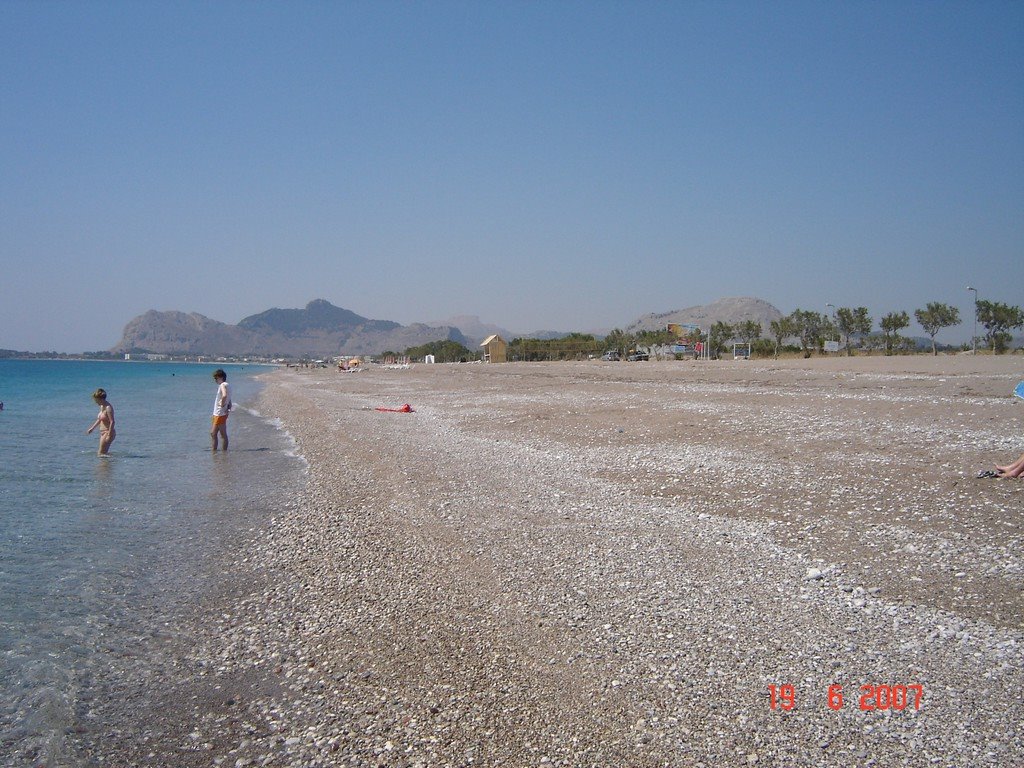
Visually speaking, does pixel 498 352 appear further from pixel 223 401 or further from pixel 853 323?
pixel 223 401

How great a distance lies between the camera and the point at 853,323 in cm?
6431

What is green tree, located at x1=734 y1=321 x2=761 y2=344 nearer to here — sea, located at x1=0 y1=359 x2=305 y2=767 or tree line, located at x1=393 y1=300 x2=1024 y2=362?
tree line, located at x1=393 y1=300 x2=1024 y2=362

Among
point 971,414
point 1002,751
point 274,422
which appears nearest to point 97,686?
point 1002,751

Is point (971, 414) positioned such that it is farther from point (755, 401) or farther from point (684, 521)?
point (684, 521)

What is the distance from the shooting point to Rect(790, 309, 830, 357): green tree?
68.2m

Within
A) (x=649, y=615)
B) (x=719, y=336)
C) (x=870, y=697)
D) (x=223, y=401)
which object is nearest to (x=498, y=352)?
(x=719, y=336)

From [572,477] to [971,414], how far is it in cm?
954

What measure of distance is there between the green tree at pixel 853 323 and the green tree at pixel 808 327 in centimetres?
197

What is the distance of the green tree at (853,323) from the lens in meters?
63.0

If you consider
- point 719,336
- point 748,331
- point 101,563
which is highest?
point 748,331

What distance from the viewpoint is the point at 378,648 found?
5.62 m

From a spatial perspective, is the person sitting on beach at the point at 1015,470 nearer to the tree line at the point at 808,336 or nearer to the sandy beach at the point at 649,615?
the sandy beach at the point at 649,615

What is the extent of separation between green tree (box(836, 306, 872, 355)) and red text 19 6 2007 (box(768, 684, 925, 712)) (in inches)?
2495

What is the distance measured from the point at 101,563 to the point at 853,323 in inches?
2665
